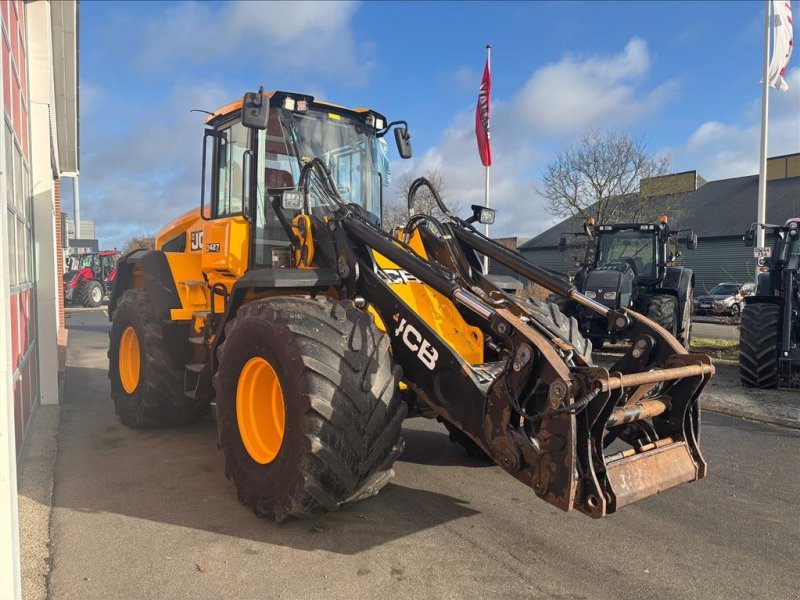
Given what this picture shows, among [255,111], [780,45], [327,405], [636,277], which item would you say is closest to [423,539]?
[327,405]

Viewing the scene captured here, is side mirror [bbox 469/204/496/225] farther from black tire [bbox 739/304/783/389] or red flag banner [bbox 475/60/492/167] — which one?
red flag banner [bbox 475/60/492/167]

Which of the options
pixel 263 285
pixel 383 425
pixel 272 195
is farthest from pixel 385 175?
pixel 383 425

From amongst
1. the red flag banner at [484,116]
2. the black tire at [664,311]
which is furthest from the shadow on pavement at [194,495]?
the red flag banner at [484,116]

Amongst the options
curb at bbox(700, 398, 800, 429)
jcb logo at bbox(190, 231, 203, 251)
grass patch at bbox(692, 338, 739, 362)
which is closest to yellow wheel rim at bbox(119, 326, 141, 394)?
jcb logo at bbox(190, 231, 203, 251)

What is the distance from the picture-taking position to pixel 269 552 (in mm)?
3529

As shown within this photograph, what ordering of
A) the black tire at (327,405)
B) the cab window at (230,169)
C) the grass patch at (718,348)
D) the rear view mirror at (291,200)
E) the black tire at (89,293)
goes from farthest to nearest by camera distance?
the black tire at (89,293) → the grass patch at (718,348) → the cab window at (230,169) → the rear view mirror at (291,200) → the black tire at (327,405)

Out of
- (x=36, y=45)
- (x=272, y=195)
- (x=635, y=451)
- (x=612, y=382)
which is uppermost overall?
(x=36, y=45)

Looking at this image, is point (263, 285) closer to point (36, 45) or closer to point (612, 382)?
point (612, 382)

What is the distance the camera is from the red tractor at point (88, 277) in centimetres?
2538

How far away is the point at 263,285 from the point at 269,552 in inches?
63.0

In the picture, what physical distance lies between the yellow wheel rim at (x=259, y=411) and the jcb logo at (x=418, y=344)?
92 centimetres

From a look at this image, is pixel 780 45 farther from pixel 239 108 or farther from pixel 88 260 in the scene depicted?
pixel 88 260

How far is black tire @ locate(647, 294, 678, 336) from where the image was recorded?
10.9 m

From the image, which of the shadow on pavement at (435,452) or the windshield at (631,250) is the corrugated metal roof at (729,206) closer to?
the windshield at (631,250)
